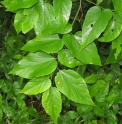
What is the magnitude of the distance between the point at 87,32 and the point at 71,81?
0.21 meters

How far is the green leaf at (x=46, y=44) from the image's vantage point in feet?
3.28

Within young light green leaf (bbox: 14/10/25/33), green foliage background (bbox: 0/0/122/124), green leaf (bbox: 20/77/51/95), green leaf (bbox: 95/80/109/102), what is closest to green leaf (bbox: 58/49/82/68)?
green foliage background (bbox: 0/0/122/124)

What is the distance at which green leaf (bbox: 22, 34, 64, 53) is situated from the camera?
999mm

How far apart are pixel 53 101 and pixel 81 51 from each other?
0.79ft

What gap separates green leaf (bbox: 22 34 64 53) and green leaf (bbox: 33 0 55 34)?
0.15ft

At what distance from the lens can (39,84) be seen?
104 cm

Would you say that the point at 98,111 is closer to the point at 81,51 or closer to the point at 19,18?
the point at 81,51

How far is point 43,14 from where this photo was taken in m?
0.99

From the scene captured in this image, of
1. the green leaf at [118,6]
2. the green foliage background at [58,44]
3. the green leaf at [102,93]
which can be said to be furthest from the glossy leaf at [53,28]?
the green leaf at [102,93]

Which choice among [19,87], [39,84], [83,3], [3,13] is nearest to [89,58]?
[39,84]

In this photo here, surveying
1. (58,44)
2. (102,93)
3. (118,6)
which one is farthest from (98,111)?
(118,6)

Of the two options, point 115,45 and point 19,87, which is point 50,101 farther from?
point 19,87

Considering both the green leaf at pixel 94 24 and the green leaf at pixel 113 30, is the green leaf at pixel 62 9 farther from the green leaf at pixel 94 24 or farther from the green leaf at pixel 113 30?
the green leaf at pixel 113 30

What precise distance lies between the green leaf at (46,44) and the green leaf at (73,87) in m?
0.12
